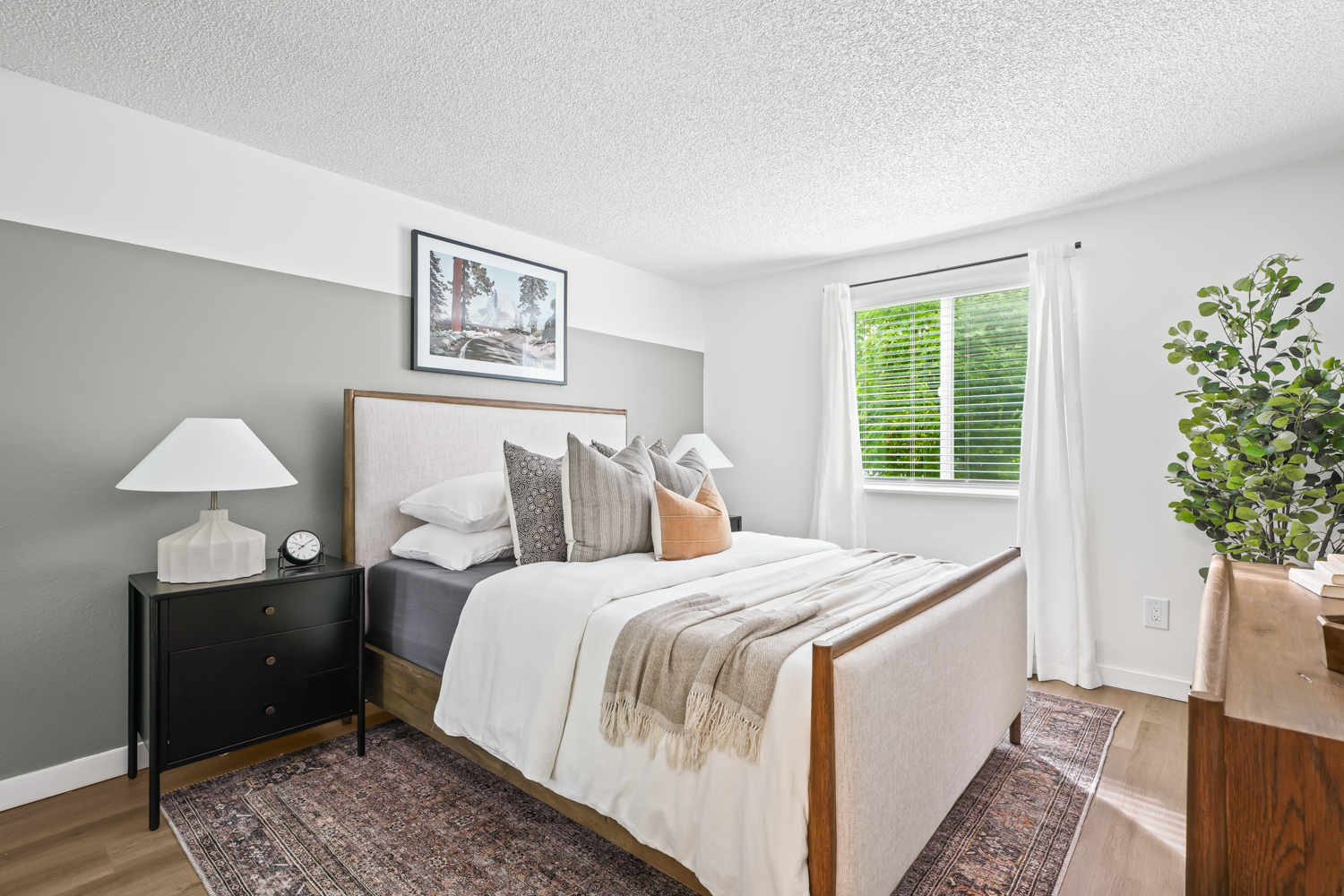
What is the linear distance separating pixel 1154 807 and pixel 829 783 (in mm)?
1569

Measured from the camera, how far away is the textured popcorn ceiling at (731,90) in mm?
1820

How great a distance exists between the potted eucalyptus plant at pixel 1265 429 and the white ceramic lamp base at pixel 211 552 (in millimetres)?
3604

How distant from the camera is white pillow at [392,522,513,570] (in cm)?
253

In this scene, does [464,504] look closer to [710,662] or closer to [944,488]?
[710,662]

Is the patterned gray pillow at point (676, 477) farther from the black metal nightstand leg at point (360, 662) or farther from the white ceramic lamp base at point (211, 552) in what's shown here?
the white ceramic lamp base at point (211, 552)

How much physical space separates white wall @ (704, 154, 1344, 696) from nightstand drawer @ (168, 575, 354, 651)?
2980 mm

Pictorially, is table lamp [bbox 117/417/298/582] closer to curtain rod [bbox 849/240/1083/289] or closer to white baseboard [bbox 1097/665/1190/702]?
curtain rod [bbox 849/240/1083/289]

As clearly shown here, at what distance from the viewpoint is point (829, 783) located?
49.9 inches

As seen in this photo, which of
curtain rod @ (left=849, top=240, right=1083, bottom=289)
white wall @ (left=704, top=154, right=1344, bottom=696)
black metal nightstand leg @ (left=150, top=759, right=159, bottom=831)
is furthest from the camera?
curtain rod @ (left=849, top=240, right=1083, bottom=289)

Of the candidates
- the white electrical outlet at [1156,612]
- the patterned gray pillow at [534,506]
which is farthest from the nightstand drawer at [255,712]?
the white electrical outlet at [1156,612]

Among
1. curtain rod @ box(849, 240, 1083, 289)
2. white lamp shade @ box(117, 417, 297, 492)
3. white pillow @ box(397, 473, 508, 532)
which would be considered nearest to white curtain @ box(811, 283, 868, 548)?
curtain rod @ box(849, 240, 1083, 289)

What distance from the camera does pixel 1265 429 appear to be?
244cm

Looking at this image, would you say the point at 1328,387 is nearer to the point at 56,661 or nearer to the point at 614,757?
the point at 614,757

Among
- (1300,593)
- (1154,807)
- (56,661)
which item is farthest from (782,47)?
(56,661)
